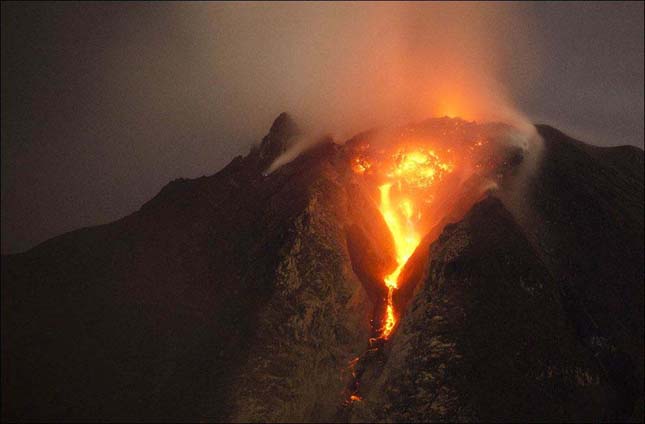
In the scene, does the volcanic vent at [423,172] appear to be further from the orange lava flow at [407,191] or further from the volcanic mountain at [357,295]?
the volcanic mountain at [357,295]

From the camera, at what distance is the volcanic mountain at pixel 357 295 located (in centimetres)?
5419

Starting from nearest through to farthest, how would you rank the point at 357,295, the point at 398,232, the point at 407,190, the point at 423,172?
the point at 357,295 → the point at 398,232 → the point at 407,190 → the point at 423,172

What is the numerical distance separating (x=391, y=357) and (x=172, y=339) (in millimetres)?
36460

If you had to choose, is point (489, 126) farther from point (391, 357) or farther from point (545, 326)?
point (391, 357)

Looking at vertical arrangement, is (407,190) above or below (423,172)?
below

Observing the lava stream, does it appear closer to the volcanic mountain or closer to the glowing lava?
the glowing lava

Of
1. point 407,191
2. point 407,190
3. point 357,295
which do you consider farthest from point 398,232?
point 357,295

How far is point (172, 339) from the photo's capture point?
225 ft

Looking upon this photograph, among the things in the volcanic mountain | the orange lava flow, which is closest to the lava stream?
the orange lava flow

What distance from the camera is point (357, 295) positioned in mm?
70812

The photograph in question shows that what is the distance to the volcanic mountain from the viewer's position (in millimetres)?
54188

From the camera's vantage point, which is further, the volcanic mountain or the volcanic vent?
the volcanic vent

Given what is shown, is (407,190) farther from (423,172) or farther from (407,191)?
(423,172)

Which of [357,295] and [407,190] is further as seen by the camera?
[407,190]
